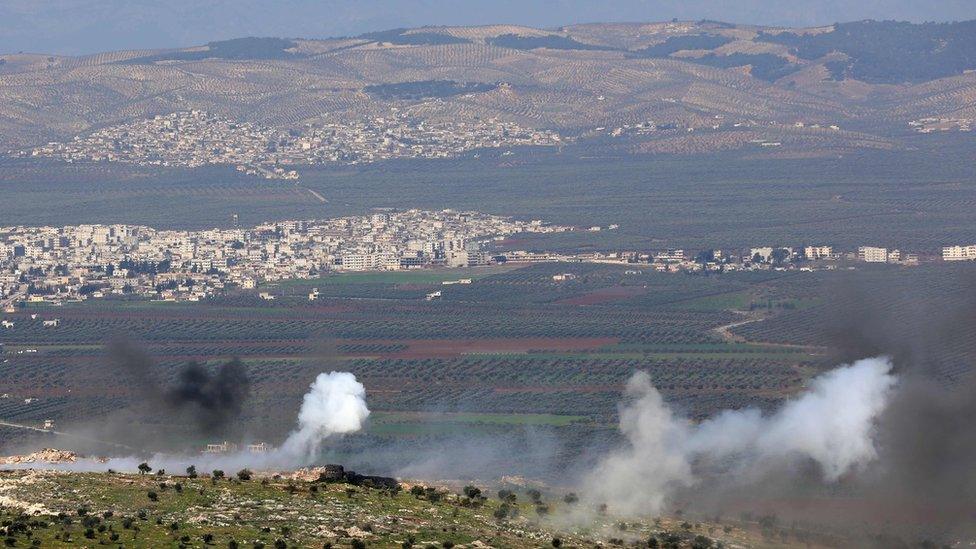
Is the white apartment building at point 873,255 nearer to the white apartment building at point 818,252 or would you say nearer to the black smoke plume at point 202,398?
the white apartment building at point 818,252

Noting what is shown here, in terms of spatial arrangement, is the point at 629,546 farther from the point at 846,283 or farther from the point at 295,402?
the point at 846,283

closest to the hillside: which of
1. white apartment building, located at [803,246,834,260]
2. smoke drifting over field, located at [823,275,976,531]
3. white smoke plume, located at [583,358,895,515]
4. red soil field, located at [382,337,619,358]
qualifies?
white smoke plume, located at [583,358,895,515]

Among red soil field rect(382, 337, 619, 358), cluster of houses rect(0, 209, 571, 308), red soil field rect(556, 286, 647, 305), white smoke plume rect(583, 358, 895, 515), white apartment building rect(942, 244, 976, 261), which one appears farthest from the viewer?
white apartment building rect(942, 244, 976, 261)

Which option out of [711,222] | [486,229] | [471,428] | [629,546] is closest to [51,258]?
[486,229]

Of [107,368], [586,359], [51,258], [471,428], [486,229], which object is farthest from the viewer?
[486,229]

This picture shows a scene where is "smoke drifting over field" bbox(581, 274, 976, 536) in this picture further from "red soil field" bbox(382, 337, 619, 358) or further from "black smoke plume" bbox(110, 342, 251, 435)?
"red soil field" bbox(382, 337, 619, 358)

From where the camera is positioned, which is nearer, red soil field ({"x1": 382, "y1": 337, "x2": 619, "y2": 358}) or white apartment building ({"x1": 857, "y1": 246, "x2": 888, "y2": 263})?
red soil field ({"x1": 382, "y1": 337, "x2": 619, "y2": 358})
